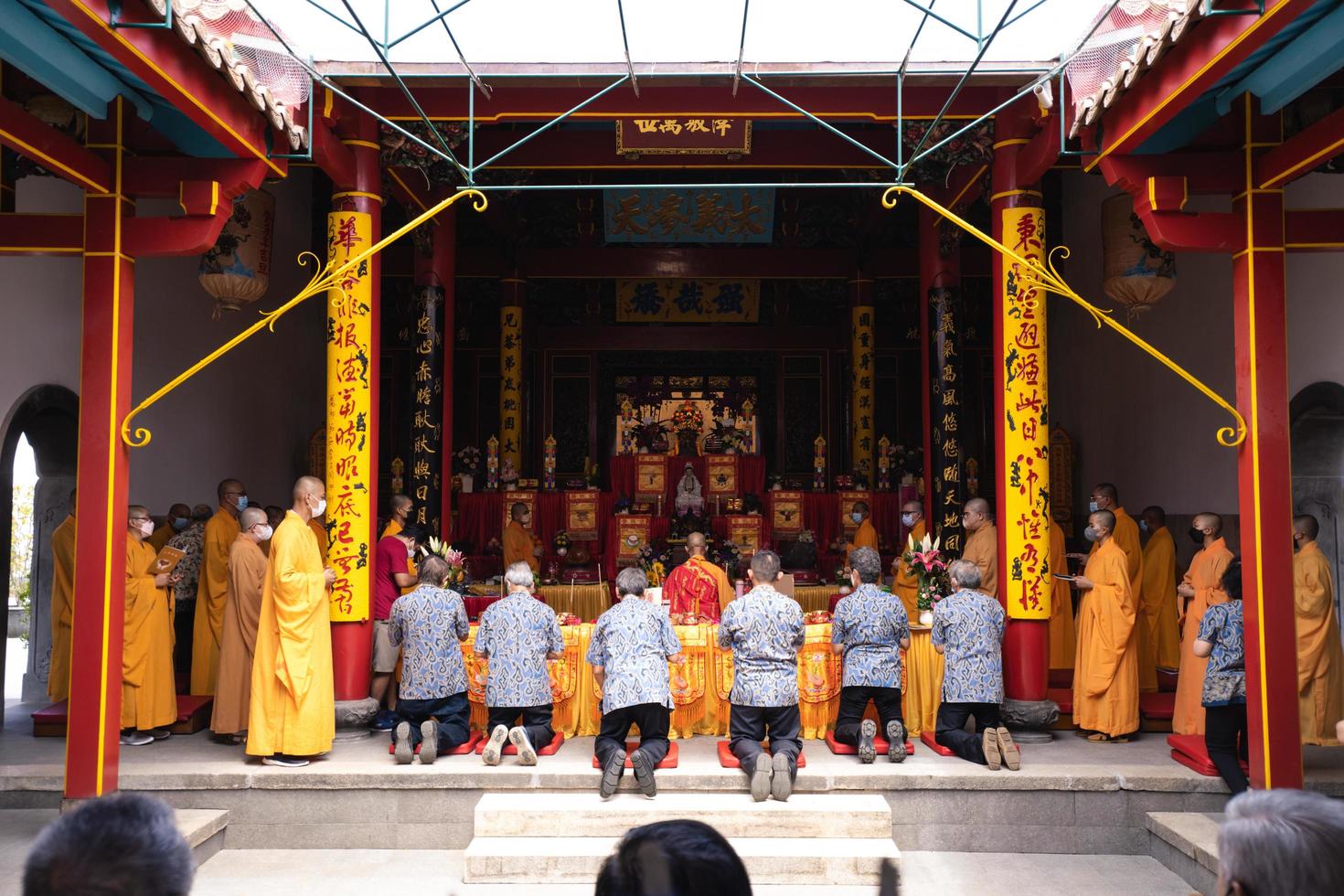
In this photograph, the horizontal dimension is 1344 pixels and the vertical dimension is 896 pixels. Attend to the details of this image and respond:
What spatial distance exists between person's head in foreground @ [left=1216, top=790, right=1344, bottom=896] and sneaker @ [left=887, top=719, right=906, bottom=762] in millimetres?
4302

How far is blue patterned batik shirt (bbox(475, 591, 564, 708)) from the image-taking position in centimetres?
610

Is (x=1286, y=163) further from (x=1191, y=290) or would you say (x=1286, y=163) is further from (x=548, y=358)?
(x=548, y=358)

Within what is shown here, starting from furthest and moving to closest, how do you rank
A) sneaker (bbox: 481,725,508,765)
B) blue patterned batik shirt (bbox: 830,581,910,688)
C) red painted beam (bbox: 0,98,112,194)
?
blue patterned batik shirt (bbox: 830,581,910,688) → sneaker (bbox: 481,725,508,765) → red painted beam (bbox: 0,98,112,194)

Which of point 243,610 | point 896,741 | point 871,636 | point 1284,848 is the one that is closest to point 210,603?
point 243,610

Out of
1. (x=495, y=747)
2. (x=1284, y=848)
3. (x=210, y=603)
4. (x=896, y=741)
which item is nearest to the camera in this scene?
(x=1284, y=848)

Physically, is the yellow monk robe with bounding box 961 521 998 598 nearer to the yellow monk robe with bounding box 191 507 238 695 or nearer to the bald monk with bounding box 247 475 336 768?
the bald monk with bounding box 247 475 336 768

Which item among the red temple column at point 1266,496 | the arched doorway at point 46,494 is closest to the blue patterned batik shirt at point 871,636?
the red temple column at point 1266,496

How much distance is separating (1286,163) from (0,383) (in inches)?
292

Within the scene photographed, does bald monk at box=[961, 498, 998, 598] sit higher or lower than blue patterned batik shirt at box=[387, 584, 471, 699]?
higher

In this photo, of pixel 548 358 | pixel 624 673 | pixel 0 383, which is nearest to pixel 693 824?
pixel 624 673

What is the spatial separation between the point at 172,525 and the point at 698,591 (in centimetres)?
391

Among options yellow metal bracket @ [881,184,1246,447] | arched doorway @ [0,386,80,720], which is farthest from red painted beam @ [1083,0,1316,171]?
arched doorway @ [0,386,80,720]

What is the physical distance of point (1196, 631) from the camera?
6.59 metres

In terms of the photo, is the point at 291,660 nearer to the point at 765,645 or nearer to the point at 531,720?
the point at 531,720
